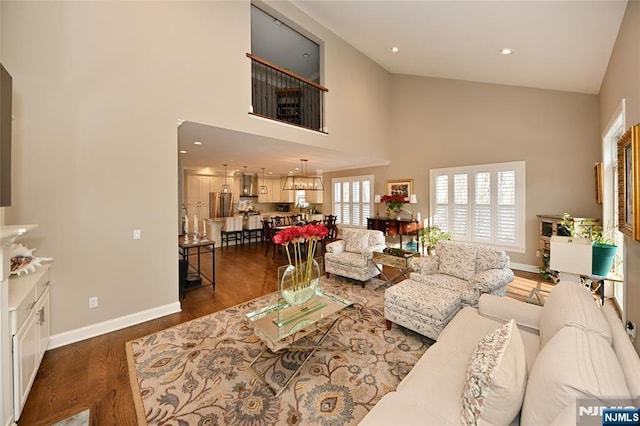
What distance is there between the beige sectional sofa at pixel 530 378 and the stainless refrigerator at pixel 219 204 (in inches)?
318

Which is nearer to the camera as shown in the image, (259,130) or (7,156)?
(7,156)

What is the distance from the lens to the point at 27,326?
191cm

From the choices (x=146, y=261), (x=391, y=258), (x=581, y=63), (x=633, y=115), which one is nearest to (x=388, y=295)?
(x=391, y=258)

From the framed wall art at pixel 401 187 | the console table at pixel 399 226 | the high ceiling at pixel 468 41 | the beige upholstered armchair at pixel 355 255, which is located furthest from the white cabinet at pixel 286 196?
the beige upholstered armchair at pixel 355 255

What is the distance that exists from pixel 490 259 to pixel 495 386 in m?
2.67

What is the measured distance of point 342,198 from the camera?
8953 millimetres

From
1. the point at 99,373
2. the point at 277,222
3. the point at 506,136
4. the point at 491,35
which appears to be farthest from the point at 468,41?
the point at 99,373

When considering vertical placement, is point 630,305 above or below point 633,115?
below

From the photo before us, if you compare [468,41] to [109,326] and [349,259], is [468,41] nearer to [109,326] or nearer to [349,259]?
[349,259]

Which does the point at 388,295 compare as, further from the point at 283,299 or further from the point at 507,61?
the point at 507,61

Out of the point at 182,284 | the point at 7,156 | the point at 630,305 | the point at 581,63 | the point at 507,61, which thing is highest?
the point at 507,61

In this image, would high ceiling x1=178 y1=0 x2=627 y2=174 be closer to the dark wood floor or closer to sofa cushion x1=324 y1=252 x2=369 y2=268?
sofa cushion x1=324 y1=252 x2=369 y2=268

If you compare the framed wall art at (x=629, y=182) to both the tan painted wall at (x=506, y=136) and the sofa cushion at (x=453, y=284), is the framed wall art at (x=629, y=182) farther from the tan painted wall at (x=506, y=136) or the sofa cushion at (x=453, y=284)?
the tan painted wall at (x=506, y=136)

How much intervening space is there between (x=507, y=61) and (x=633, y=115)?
2.70 metres
